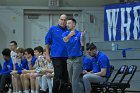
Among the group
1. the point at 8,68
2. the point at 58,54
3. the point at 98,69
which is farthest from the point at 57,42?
the point at 8,68

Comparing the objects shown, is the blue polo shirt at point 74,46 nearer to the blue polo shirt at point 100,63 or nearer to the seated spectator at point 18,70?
the blue polo shirt at point 100,63

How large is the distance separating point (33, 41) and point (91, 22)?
8.84 ft

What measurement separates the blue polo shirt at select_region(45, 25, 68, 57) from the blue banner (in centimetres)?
431

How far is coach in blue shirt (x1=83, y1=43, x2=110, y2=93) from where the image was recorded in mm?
9777

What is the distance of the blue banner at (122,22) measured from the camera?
13594mm

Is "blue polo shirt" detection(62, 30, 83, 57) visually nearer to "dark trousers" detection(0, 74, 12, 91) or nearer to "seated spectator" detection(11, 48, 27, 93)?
"seated spectator" detection(11, 48, 27, 93)

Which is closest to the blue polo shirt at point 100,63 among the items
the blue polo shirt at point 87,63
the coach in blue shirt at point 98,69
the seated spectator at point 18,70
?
the coach in blue shirt at point 98,69

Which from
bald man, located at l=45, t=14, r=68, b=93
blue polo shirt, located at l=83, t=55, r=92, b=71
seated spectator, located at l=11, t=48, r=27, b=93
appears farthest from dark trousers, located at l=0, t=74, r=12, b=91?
bald man, located at l=45, t=14, r=68, b=93

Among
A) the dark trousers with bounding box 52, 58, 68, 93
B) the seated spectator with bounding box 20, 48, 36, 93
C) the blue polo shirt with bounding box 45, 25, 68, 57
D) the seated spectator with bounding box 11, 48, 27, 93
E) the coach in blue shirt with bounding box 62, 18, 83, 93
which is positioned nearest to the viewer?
the coach in blue shirt with bounding box 62, 18, 83, 93

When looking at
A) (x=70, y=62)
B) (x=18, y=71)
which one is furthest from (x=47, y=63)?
(x=70, y=62)

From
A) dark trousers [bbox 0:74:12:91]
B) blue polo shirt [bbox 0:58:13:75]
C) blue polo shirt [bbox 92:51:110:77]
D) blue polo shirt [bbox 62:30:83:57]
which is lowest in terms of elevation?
dark trousers [bbox 0:74:12:91]

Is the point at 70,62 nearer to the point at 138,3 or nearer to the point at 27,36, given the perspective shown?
the point at 138,3

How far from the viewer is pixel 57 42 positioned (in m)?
9.84

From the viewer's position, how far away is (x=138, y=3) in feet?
44.3
